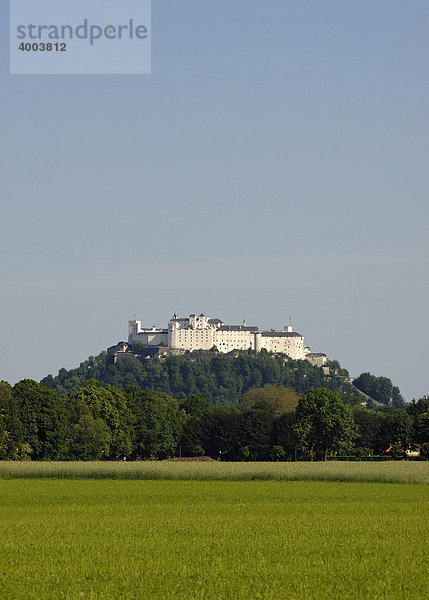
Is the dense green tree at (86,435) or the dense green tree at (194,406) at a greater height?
the dense green tree at (194,406)

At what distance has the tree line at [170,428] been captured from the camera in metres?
109

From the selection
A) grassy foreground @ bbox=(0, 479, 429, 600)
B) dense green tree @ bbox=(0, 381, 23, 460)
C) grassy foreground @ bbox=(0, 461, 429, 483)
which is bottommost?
grassy foreground @ bbox=(0, 461, 429, 483)

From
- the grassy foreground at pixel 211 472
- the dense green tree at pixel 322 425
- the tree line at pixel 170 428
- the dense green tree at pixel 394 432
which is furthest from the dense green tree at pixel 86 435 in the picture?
the dense green tree at pixel 394 432

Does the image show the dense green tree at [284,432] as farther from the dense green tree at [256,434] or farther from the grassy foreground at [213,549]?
the grassy foreground at [213,549]

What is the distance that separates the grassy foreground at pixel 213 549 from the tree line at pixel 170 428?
58797mm

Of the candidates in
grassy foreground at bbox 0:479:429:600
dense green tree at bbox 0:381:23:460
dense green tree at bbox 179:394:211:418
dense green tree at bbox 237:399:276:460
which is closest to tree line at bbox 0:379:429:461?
dense green tree at bbox 237:399:276:460

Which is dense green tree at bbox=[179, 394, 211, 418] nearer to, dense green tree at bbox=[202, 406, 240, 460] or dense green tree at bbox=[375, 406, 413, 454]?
dense green tree at bbox=[202, 406, 240, 460]

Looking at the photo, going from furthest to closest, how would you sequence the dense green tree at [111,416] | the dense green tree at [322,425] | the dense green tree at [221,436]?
the dense green tree at [221,436] → the dense green tree at [111,416] → the dense green tree at [322,425]

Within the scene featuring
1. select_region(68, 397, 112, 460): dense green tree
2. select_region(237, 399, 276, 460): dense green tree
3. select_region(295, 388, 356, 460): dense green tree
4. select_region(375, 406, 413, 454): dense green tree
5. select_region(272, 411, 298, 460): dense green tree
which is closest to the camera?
select_region(68, 397, 112, 460): dense green tree

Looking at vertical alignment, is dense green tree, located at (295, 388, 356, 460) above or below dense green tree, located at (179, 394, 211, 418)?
below

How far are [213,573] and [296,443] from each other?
96.9m

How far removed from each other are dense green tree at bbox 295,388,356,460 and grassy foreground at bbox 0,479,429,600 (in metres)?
66.7

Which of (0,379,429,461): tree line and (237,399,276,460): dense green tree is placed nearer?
(0,379,429,461): tree line

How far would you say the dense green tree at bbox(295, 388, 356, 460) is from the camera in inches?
4626
